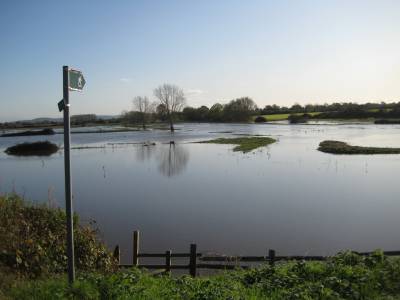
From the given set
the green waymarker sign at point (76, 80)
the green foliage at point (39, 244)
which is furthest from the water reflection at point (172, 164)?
the green waymarker sign at point (76, 80)

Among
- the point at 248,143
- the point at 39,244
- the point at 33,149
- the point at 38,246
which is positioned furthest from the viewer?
the point at 248,143

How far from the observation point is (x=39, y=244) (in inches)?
342

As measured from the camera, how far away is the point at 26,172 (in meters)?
32.1

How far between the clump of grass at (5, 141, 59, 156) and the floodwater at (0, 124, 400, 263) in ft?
42.9

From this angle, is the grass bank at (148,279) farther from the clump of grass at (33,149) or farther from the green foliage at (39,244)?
the clump of grass at (33,149)

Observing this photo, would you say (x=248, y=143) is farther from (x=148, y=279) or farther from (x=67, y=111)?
(x=67, y=111)

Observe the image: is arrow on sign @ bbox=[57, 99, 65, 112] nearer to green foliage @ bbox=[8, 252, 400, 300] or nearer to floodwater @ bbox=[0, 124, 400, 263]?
green foliage @ bbox=[8, 252, 400, 300]

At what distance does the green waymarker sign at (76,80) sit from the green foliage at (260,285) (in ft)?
10.8

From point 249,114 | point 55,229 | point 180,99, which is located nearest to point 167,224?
point 55,229

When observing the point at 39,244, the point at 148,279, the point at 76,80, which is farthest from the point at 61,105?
the point at 39,244

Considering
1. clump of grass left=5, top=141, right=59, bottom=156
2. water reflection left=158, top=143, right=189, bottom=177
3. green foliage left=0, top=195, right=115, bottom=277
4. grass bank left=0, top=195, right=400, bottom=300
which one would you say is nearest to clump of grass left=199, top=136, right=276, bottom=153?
water reflection left=158, top=143, right=189, bottom=177

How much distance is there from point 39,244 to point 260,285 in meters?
5.11

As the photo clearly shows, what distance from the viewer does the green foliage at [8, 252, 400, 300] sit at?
627 cm

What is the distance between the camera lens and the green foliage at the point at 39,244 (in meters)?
7.97
